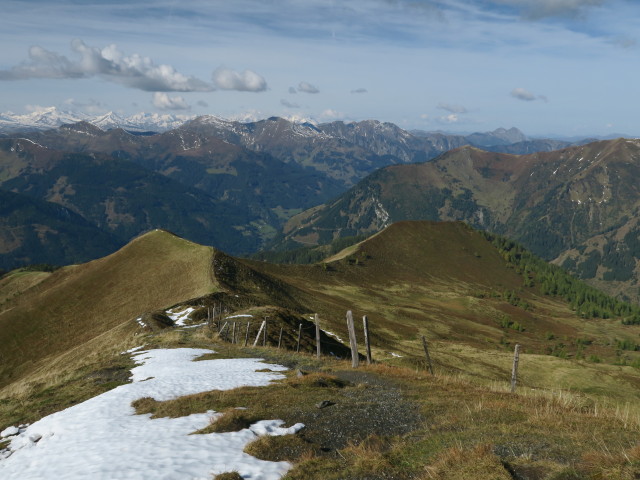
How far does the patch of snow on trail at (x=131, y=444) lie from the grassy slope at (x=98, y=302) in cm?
3683

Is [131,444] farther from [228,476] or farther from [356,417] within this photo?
[356,417]

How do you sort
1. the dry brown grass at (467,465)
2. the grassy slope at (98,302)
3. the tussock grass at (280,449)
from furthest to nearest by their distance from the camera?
the grassy slope at (98,302), the tussock grass at (280,449), the dry brown grass at (467,465)

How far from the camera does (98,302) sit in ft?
288

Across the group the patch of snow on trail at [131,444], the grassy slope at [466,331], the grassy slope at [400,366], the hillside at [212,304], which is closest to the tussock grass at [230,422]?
the patch of snow on trail at [131,444]

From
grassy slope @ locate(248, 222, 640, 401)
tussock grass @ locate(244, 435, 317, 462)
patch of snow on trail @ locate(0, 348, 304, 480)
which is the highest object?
tussock grass @ locate(244, 435, 317, 462)

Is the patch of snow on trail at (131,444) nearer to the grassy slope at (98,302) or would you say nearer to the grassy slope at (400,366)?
the grassy slope at (400,366)

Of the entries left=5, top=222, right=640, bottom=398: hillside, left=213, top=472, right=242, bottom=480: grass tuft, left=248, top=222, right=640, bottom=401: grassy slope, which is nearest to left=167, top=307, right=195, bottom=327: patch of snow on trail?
left=5, top=222, right=640, bottom=398: hillside

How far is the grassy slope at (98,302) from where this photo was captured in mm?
69750

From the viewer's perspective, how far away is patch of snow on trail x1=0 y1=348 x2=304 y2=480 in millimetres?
13484

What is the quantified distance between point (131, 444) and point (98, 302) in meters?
81.7

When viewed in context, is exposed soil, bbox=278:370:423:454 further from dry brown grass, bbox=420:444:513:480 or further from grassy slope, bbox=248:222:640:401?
grassy slope, bbox=248:222:640:401

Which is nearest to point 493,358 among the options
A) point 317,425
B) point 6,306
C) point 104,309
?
point 104,309

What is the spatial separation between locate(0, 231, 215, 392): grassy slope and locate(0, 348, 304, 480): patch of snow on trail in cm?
3683

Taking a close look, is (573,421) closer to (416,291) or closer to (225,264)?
(225,264)
